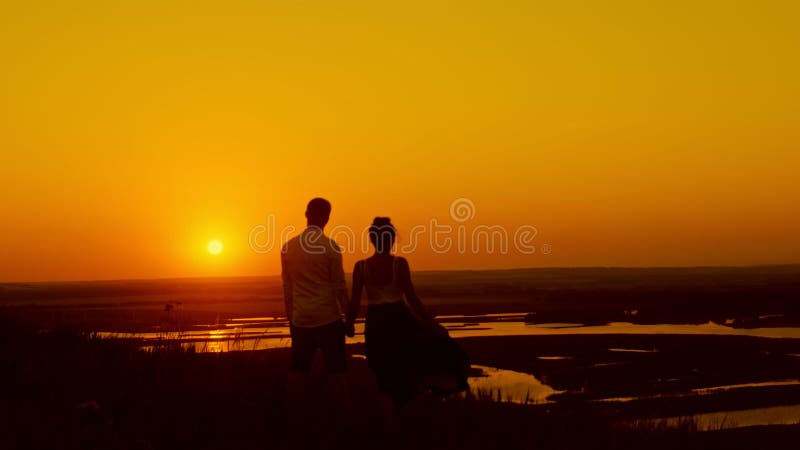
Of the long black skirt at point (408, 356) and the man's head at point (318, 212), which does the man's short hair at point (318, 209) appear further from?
the long black skirt at point (408, 356)

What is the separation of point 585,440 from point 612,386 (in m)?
9.89

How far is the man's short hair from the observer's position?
9805 mm

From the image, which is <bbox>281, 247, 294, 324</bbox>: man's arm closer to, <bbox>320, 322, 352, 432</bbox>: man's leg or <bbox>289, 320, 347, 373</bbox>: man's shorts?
<bbox>289, 320, 347, 373</bbox>: man's shorts

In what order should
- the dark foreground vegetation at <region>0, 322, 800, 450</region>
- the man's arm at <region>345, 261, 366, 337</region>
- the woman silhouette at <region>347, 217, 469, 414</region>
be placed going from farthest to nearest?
1. the man's arm at <region>345, 261, 366, 337</region>
2. the woman silhouette at <region>347, 217, 469, 414</region>
3. the dark foreground vegetation at <region>0, 322, 800, 450</region>

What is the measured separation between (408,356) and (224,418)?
2117mm

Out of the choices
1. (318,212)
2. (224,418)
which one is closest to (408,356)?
(318,212)

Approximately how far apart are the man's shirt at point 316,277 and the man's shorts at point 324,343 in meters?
0.07

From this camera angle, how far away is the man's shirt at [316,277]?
9852mm

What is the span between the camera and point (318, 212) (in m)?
9.84

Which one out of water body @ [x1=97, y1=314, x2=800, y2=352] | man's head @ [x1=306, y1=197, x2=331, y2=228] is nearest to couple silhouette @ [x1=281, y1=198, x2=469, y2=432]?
man's head @ [x1=306, y1=197, x2=331, y2=228]

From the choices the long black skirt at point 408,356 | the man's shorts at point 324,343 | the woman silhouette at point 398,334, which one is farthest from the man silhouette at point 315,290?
the long black skirt at point 408,356

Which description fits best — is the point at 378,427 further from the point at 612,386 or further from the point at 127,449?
the point at 612,386

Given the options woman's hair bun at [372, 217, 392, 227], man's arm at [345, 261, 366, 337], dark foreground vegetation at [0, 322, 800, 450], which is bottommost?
dark foreground vegetation at [0, 322, 800, 450]

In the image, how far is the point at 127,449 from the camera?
8781 millimetres
